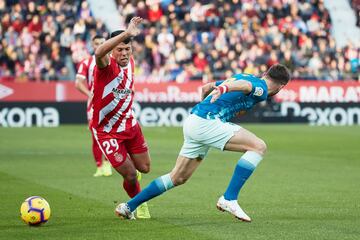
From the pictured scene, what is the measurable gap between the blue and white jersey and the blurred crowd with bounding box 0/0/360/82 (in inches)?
814

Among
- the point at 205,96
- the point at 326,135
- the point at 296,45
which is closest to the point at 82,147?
the point at 326,135

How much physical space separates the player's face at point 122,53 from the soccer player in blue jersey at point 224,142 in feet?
3.42

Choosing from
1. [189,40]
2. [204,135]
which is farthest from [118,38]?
[189,40]

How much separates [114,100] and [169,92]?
66.6ft

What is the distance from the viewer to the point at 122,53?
33.4 feet

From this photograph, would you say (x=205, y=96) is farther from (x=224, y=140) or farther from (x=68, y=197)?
(x=68, y=197)

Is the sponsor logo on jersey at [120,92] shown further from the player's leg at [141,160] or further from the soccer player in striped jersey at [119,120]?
the player's leg at [141,160]

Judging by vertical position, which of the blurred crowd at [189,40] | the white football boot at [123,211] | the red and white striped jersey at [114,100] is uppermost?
the red and white striped jersey at [114,100]

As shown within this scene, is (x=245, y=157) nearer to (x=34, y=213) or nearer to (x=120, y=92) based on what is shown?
(x=120, y=92)

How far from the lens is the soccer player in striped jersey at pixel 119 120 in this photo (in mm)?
10211

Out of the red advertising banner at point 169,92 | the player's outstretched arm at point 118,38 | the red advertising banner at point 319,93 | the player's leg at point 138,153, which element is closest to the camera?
the player's outstretched arm at point 118,38

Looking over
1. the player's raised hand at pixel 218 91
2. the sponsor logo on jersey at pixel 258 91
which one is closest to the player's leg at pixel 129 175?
the player's raised hand at pixel 218 91

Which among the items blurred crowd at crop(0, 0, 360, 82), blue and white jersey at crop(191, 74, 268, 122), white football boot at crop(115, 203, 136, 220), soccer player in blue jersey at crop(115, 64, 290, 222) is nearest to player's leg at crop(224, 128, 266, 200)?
soccer player in blue jersey at crop(115, 64, 290, 222)

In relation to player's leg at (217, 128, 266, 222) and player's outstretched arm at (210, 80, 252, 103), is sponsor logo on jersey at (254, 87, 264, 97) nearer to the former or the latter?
player's outstretched arm at (210, 80, 252, 103)
